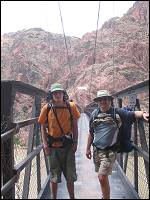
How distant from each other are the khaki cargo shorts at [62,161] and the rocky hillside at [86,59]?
102 feet

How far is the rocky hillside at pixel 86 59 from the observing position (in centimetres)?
4344

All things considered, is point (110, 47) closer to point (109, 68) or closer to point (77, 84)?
point (77, 84)

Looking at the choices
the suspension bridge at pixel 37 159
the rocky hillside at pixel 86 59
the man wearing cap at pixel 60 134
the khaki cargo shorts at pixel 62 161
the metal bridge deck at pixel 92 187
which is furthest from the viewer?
the rocky hillside at pixel 86 59

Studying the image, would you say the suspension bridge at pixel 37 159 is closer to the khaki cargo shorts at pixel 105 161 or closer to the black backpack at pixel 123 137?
the black backpack at pixel 123 137

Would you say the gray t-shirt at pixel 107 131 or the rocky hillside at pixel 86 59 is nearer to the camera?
the gray t-shirt at pixel 107 131

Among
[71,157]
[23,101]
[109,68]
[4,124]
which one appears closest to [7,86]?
[4,124]

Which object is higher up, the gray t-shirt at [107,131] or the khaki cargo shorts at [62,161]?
the gray t-shirt at [107,131]

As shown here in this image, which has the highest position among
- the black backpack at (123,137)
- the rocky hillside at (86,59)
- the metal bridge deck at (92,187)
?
the rocky hillside at (86,59)

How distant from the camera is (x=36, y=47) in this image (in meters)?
70.2

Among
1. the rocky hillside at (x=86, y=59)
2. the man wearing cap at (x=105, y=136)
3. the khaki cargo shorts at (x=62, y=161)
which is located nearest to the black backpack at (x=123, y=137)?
the man wearing cap at (x=105, y=136)

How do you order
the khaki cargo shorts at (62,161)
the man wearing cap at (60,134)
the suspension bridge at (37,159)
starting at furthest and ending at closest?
1. the khaki cargo shorts at (62,161)
2. the man wearing cap at (60,134)
3. the suspension bridge at (37,159)

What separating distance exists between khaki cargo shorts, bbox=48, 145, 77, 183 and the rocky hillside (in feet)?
102

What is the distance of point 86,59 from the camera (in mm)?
57375

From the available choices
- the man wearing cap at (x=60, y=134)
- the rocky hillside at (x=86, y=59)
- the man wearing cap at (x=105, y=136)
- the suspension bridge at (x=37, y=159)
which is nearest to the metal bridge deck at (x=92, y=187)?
the suspension bridge at (x=37, y=159)
